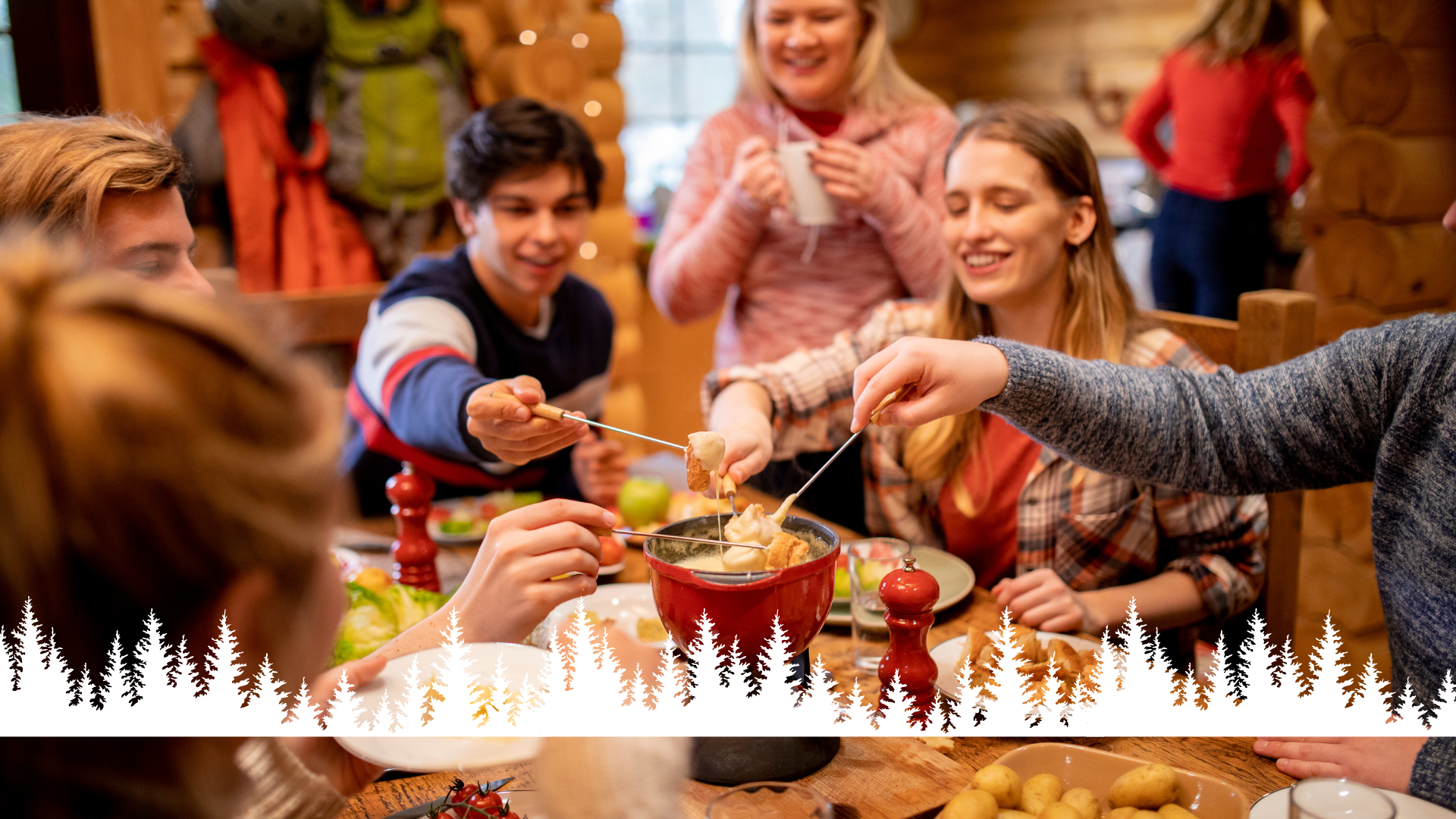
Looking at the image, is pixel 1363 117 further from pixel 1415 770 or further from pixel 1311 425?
pixel 1415 770

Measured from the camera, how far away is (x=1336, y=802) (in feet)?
1.94

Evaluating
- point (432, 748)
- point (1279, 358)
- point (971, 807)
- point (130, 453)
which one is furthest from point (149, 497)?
point (1279, 358)

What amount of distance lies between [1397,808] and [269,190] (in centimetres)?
257

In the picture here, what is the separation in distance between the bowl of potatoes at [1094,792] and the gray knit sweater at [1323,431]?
1.04 feet

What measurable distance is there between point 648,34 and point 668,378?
5.17ft

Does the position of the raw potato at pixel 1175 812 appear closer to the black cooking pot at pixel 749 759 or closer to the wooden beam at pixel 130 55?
the black cooking pot at pixel 749 759

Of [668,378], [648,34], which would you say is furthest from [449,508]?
[648,34]

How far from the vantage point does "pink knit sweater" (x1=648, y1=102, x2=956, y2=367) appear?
189 cm

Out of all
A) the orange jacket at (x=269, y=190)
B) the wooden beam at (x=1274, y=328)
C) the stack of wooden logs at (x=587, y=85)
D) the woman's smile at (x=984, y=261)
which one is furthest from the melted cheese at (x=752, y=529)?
the orange jacket at (x=269, y=190)

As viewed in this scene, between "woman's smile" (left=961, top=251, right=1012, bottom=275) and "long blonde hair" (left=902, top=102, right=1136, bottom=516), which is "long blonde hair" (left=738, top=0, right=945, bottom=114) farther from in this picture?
"woman's smile" (left=961, top=251, right=1012, bottom=275)

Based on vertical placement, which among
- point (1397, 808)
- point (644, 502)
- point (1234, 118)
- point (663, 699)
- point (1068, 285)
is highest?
point (1234, 118)

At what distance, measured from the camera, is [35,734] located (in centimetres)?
52

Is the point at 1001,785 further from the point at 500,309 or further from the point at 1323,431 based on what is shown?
the point at 500,309

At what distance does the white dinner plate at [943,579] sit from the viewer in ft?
3.92
